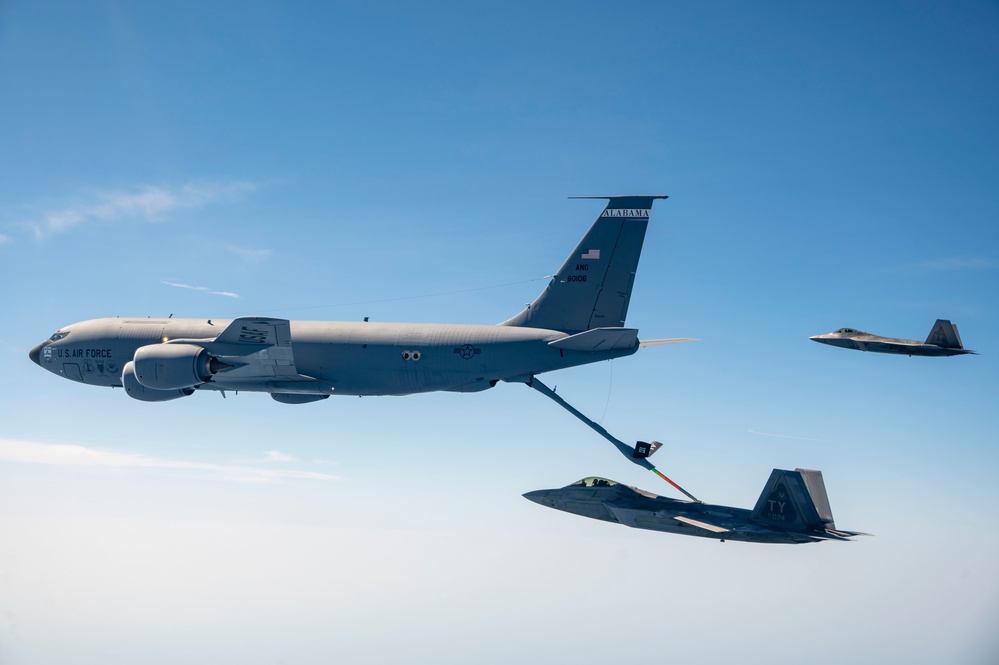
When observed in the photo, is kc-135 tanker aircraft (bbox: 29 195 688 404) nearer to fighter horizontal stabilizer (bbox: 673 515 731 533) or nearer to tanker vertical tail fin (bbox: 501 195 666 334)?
tanker vertical tail fin (bbox: 501 195 666 334)

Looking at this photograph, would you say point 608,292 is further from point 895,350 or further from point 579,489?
point 895,350

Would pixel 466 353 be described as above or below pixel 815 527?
above

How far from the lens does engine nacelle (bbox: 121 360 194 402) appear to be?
A: 34156 millimetres

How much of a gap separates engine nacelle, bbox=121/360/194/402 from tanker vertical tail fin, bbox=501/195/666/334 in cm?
1721

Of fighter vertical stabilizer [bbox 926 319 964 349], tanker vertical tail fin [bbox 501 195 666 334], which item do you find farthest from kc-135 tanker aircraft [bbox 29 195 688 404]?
fighter vertical stabilizer [bbox 926 319 964 349]

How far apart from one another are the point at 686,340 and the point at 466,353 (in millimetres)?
9443

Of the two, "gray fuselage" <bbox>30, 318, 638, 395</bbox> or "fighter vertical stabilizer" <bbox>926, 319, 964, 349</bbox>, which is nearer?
"gray fuselage" <bbox>30, 318, 638, 395</bbox>

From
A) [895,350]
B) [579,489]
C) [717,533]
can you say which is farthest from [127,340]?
[895,350]

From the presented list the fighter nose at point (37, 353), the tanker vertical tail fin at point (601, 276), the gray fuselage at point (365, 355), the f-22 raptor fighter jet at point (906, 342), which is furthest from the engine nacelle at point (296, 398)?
the f-22 raptor fighter jet at point (906, 342)

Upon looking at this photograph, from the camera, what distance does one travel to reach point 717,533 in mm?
32375

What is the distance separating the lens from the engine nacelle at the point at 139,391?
34156mm

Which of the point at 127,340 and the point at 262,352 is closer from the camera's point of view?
the point at 262,352

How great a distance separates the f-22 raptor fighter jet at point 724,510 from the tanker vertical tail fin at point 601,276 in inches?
358

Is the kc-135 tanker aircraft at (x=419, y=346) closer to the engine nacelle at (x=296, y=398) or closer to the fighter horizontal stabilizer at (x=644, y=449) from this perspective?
the engine nacelle at (x=296, y=398)
